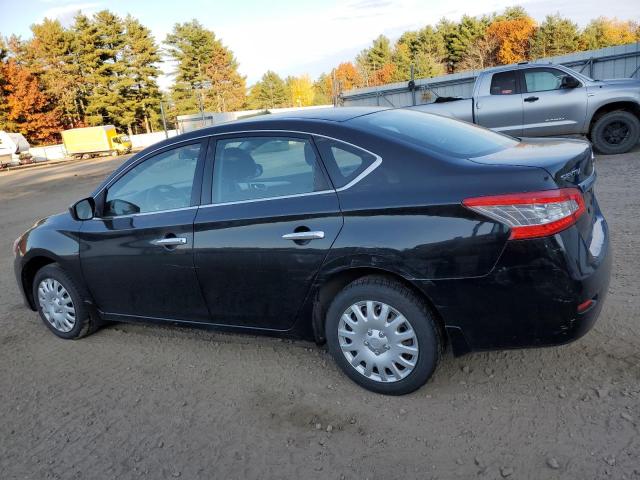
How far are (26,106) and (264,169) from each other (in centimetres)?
5753

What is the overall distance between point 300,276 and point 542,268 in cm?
132

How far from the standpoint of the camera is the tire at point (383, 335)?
3.01 m

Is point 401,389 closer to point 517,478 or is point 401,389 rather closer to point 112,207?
point 517,478

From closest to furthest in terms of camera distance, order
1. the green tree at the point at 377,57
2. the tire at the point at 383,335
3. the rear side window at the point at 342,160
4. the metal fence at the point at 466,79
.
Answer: the tire at the point at 383,335 → the rear side window at the point at 342,160 → the metal fence at the point at 466,79 → the green tree at the point at 377,57

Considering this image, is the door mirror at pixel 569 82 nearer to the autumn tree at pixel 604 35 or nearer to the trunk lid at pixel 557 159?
the trunk lid at pixel 557 159

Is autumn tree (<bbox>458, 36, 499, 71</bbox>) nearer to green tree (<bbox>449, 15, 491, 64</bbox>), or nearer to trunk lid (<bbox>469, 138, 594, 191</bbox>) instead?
green tree (<bbox>449, 15, 491, 64</bbox>)

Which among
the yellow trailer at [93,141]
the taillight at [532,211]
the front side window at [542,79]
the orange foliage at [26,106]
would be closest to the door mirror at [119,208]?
the taillight at [532,211]

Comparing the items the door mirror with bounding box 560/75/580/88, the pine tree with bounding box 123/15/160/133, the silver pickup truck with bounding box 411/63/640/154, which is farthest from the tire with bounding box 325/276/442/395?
the pine tree with bounding box 123/15/160/133

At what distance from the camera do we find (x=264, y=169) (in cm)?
356

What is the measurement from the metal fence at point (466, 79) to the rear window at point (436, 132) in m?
11.0

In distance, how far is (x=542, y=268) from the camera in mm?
2678

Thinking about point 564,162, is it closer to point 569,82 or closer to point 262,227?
point 262,227

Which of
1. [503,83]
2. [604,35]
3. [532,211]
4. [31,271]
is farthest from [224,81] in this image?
[532,211]

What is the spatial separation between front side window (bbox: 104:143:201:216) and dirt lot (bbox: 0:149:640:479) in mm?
1131
